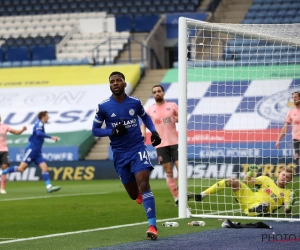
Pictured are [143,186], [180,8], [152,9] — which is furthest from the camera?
[152,9]

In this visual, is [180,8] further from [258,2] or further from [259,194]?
[259,194]

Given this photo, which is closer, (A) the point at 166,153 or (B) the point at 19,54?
(A) the point at 166,153

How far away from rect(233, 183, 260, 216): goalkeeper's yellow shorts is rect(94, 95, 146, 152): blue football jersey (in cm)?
296

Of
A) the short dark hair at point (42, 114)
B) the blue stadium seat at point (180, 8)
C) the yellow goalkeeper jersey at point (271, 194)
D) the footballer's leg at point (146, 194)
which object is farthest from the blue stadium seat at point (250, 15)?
the footballer's leg at point (146, 194)

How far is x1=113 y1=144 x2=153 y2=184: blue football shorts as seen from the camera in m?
9.76

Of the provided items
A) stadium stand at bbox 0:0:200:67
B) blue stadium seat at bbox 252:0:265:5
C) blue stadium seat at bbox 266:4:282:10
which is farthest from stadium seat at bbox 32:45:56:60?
blue stadium seat at bbox 266:4:282:10

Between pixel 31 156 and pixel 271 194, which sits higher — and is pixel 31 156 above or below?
below

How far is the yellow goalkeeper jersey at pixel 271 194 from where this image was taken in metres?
12.5

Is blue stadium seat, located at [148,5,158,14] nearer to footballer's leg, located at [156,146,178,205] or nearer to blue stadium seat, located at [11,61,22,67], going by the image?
blue stadium seat, located at [11,61,22,67]

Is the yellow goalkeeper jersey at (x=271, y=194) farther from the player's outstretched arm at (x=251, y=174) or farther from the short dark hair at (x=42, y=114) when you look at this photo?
the short dark hair at (x=42, y=114)

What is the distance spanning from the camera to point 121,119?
978 cm

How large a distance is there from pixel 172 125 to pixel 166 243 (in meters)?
5.90

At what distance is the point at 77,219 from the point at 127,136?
292 cm

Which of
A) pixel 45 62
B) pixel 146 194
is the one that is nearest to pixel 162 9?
pixel 45 62
